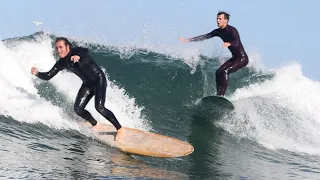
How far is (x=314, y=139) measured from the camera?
1298cm

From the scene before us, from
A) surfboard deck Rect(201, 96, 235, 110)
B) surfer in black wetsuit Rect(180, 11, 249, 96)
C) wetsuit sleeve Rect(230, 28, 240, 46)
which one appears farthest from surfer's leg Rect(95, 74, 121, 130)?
surfboard deck Rect(201, 96, 235, 110)

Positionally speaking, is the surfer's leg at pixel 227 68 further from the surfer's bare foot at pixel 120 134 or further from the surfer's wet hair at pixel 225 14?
the surfer's bare foot at pixel 120 134

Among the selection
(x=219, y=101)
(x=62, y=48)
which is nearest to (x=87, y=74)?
(x=62, y=48)

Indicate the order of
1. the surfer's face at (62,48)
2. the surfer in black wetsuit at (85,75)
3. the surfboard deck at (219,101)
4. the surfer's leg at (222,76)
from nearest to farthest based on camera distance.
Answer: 1. the surfer's face at (62,48)
2. the surfer in black wetsuit at (85,75)
3. the surfer's leg at (222,76)
4. the surfboard deck at (219,101)

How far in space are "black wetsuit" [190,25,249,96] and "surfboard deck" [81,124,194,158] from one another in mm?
3222

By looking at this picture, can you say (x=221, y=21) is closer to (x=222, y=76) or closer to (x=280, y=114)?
(x=222, y=76)

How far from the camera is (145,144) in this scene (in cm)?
806

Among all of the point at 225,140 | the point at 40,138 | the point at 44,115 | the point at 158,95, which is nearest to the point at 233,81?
the point at 158,95

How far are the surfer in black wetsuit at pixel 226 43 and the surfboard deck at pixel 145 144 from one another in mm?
2925

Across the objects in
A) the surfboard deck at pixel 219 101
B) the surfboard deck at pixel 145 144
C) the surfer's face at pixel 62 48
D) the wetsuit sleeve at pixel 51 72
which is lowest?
the surfboard deck at pixel 145 144

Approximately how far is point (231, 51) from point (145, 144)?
409 centimetres

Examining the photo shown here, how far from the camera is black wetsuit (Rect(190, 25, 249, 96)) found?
1088cm

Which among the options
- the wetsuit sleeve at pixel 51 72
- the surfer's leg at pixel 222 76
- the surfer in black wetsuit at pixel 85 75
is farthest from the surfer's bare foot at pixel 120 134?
the surfer's leg at pixel 222 76

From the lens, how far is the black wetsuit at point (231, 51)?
10.9m
